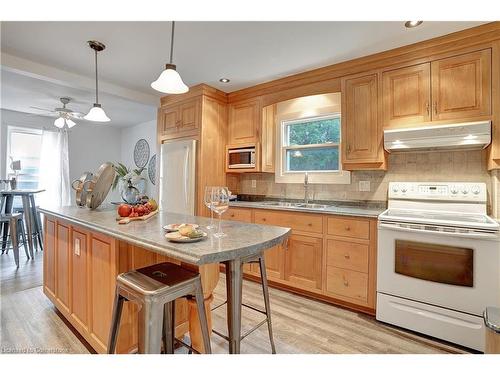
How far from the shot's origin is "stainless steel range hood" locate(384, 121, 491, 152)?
1945 mm

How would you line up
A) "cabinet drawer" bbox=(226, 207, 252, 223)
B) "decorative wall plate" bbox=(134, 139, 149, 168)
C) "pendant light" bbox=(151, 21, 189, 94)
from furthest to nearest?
"decorative wall plate" bbox=(134, 139, 149, 168)
"cabinet drawer" bbox=(226, 207, 252, 223)
"pendant light" bbox=(151, 21, 189, 94)

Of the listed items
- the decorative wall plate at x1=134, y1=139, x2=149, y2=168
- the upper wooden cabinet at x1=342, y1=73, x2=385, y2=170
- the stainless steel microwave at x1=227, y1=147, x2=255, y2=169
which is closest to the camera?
the upper wooden cabinet at x1=342, y1=73, x2=385, y2=170

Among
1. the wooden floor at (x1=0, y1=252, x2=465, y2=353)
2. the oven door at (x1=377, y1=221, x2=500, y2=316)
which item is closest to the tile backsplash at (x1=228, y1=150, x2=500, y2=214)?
the oven door at (x1=377, y1=221, x2=500, y2=316)

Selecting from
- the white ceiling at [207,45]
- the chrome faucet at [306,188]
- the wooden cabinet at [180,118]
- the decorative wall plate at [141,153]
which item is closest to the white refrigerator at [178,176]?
the wooden cabinet at [180,118]

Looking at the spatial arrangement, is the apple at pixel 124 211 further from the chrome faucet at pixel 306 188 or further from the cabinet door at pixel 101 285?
the chrome faucet at pixel 306 188

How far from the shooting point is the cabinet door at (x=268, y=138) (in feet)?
11.0

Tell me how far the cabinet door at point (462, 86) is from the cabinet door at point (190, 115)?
254cm

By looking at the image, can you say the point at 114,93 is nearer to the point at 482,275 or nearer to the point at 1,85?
the point at 1,85

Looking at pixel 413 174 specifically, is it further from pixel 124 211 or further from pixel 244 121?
pixel 124 211

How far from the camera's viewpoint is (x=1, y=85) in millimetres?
3385

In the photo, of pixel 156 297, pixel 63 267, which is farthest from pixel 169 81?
pixel 63 267

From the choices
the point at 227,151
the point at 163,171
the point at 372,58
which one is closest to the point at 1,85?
the point at 163,171

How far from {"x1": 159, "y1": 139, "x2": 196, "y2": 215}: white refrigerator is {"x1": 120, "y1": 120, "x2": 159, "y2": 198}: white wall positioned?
1.82 metres

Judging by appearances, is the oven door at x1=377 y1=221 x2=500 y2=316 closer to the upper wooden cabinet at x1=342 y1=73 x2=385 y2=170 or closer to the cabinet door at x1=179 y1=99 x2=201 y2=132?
the upper wooden cabinet at x1=342 y1=73 x2=385 y2=170
